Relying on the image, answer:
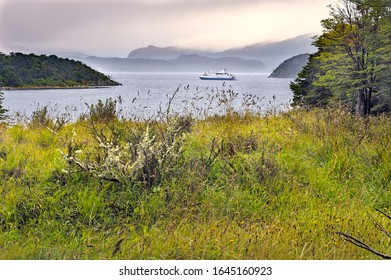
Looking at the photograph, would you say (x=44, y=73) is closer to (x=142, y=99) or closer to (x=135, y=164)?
(x=142, y=99)

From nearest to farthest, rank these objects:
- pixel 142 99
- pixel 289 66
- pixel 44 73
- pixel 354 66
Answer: pixel 44 73 → pixel 142 99 → pixel 289 66 → pixel 354 66

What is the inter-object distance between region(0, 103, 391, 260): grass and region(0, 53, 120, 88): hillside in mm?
2773

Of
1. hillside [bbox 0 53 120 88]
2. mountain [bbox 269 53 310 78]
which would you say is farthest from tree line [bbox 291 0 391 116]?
hillside [bbox 0 53 120 88]

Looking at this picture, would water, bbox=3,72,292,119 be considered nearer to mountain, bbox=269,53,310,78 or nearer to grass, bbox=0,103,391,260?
mountain, bbox=269,53,310,78

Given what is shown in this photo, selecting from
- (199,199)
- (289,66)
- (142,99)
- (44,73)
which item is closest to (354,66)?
(289,66)

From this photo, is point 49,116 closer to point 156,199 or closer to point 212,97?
point 212,97

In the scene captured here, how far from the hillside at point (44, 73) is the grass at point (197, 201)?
2.77 metres

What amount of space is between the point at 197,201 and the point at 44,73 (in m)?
5.61

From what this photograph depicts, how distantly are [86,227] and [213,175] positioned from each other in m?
1.41

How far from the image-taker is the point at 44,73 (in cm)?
735

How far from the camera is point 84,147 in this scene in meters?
4.21

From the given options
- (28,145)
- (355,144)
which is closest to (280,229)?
(355,144)

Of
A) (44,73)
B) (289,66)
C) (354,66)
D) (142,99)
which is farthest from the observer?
(354,66)

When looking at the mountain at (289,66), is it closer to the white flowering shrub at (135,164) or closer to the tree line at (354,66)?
the white flowering shrub at (135,164)
